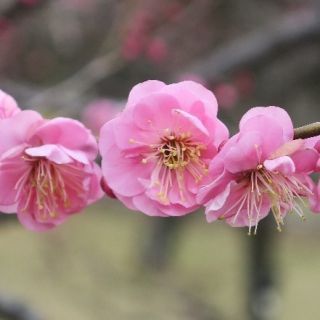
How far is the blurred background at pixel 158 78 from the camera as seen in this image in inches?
103

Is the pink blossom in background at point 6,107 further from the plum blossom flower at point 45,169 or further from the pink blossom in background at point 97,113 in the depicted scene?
the pink blossom in background at point 97,113

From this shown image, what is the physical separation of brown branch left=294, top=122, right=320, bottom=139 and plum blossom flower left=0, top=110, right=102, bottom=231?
10.5 inches

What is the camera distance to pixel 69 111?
266cm

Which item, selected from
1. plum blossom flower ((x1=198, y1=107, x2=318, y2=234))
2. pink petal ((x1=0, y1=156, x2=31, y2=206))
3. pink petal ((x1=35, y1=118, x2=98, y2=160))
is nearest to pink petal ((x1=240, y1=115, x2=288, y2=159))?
plum blossom flower ((x1=198, y1=107, x2=318, y2=234))

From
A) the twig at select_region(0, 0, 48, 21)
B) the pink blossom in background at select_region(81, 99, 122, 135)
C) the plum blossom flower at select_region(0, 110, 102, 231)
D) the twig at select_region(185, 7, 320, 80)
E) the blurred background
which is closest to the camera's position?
the plum blossom flower at select_region(0, 110, 102, 231)

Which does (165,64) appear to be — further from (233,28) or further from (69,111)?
(69,111)

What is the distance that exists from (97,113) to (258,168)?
2.06 m

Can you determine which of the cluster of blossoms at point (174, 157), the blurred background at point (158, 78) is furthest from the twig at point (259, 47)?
the cluster of blossoms at point (174, 157)

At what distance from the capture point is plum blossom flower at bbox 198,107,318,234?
0.85 metres

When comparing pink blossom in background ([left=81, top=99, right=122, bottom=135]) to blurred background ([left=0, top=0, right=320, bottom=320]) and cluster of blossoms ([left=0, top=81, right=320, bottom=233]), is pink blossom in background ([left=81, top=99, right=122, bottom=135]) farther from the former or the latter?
cluster of blossoms ([left=0, top=81, right=320, bottom=233])

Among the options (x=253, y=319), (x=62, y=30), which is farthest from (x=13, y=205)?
(x=62, y=30)

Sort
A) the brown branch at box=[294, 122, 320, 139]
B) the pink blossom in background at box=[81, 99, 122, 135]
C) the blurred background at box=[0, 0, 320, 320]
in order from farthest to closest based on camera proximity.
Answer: the pink blossom in background at box=[81, 99, 122, 135] → the blurred background at box=[0, 0, 320, 320] → the brown branch at box=[294, 122, 320, 139]

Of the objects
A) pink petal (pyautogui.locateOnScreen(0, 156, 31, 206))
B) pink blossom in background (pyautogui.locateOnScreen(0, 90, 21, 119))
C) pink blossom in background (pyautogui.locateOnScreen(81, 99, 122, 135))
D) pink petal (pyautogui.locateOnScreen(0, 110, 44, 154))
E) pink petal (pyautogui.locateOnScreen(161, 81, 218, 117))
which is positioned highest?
pink blossom in background (pyautogui.locateOnScreen(81, 99, 122, 135))

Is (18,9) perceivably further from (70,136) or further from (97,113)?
(70,136)
